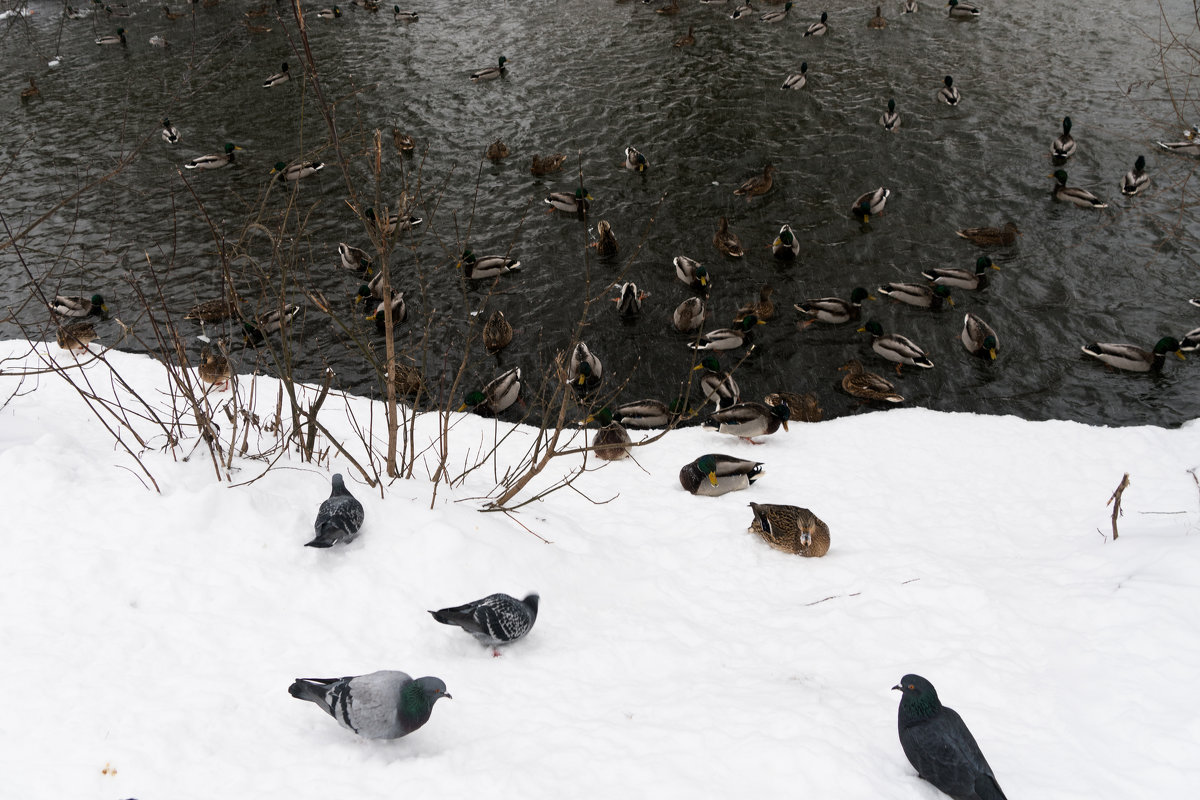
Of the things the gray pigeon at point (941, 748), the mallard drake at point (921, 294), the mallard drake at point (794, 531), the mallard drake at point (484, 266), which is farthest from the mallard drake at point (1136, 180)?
the gray pigeon at point (941, 748)

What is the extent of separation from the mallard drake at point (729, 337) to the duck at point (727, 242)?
1.92 meters

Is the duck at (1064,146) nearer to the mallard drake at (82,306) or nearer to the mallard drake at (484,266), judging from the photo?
the mallard drake at (484,266)

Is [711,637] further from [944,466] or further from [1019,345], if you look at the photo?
[1019,345]

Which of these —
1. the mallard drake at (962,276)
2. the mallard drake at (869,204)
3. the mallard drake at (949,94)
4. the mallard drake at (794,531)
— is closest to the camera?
the mallard drake at (794,531)

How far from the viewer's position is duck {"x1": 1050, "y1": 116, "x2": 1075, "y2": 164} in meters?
14.7

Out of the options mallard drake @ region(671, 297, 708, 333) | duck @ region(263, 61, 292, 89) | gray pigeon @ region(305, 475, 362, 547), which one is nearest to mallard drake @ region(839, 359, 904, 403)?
mallard drake @ region(671, 297, 708, 333)

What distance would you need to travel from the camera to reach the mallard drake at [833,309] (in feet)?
39.0

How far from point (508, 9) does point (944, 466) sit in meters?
21.2

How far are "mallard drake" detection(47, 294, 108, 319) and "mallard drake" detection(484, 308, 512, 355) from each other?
21.1ft

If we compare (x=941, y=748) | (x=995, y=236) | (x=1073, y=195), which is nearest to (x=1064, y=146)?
(x=1073, y=195)

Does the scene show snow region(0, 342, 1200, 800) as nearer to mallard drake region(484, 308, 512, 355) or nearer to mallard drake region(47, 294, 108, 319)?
mallard drake region(484, 308, 512, 355)

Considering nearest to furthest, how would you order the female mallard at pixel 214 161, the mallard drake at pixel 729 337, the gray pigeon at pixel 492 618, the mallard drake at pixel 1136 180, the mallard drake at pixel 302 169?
the gray pigeon at pixel 492 618
the mallard drake at pixel 729 337
the mallard drake at pixel 1136 180
the mallard drake at pixel 302 169
the female mallard at pixel 214 161

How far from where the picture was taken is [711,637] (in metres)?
5.74

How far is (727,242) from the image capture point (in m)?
13.2
